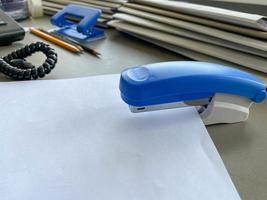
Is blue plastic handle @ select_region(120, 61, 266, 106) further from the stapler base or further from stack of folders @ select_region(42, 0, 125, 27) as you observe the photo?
stack of folders @ select_region(42, 0, 125, 27)

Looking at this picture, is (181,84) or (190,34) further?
(190,34)

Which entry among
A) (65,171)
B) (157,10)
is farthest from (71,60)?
(65,171)

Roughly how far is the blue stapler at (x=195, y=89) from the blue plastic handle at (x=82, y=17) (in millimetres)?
322

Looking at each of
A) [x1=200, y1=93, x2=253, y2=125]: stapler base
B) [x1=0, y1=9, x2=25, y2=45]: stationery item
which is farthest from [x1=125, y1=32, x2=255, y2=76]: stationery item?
[x1=0, y1=9, x2=25, y2=45]: stationery item

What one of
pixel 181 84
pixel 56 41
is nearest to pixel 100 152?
pixel 181 84

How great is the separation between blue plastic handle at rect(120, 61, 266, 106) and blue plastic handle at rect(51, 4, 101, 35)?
322mm

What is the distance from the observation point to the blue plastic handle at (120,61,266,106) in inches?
14.6

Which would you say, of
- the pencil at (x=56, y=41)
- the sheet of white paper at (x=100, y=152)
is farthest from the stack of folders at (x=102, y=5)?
the sheet of white paper at (x=100, y=152)

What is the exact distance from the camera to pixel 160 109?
0.41 m

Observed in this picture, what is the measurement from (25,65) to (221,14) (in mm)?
350

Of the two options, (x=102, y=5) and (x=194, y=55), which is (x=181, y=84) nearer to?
(x=194, y=55)

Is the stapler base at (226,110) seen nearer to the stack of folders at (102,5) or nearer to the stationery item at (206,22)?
the stationery item at (206,22)

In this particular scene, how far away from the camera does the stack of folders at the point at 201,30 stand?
51 centimetres

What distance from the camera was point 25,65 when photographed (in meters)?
0.55
